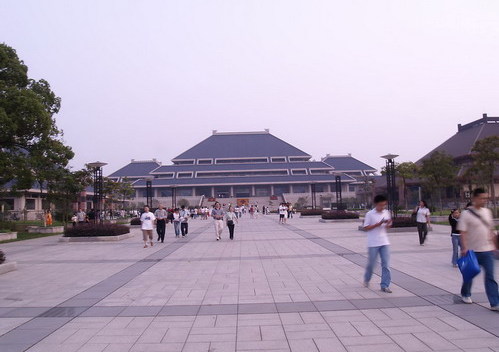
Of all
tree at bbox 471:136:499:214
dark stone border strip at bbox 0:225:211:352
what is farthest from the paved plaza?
tree at bbox 471:136:499:214

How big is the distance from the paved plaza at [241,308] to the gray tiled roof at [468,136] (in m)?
39.6

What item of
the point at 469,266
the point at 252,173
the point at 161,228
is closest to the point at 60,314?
the point at 469,266

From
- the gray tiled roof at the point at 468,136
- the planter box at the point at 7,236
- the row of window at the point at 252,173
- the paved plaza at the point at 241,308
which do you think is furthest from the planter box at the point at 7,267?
the row of window at the point at 252,173

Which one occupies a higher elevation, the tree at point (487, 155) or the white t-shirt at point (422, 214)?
the tree at point (487, 155)

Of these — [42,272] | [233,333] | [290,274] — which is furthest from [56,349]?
[42,272]

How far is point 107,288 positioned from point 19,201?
5077 cm

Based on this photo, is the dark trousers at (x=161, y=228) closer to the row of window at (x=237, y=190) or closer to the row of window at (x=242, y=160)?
the row of window at (x=237, y=190)

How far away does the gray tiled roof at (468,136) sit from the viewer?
45763 millimetres

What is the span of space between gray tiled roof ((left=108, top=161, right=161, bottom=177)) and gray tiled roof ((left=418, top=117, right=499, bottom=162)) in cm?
5219

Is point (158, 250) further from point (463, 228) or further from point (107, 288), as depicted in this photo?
point (463, 228)

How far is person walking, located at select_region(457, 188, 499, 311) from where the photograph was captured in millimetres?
5418

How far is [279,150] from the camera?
85750 millimetres

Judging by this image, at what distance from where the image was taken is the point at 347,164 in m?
85.2

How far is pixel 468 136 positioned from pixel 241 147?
149ft
